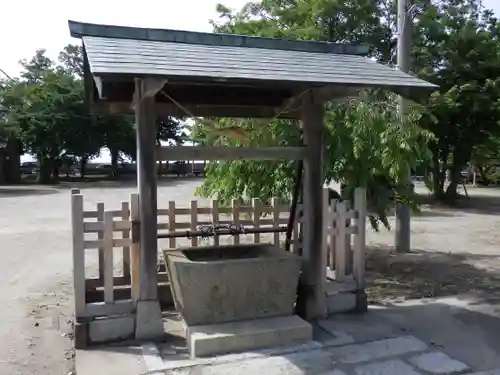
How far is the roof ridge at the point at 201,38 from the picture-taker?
4.99 m

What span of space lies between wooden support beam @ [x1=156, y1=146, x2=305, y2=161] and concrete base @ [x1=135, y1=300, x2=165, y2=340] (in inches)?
57.8

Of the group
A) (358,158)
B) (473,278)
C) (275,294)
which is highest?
(358,158)

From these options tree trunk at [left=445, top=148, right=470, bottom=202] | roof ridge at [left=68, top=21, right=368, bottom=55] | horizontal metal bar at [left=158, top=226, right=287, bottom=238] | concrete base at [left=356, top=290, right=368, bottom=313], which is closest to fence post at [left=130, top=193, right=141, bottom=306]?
horizontal metal bar at [left=158, top=226, right=287, bottom=238]

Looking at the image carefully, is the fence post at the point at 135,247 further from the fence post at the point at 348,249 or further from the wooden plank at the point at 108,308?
the fence post at the point at 348,249

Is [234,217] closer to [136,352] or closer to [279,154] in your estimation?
[279,154]

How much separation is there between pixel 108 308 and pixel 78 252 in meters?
0.62

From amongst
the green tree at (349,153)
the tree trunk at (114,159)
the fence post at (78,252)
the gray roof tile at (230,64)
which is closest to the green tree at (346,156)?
the green tree at (349,153)

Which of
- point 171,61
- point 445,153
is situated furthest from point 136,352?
point 445,153

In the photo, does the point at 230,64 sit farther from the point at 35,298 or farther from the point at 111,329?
the point at 35,298

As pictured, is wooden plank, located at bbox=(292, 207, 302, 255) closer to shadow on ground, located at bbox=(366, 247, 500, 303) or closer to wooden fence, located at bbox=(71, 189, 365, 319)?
wooden fence, located at bbox=(71, 189, 365, 319)

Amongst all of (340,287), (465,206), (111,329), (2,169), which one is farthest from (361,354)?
(2,169)

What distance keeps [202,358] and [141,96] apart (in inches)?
97.0

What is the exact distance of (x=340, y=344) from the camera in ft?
15.2

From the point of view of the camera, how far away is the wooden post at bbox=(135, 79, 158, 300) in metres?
4.70
